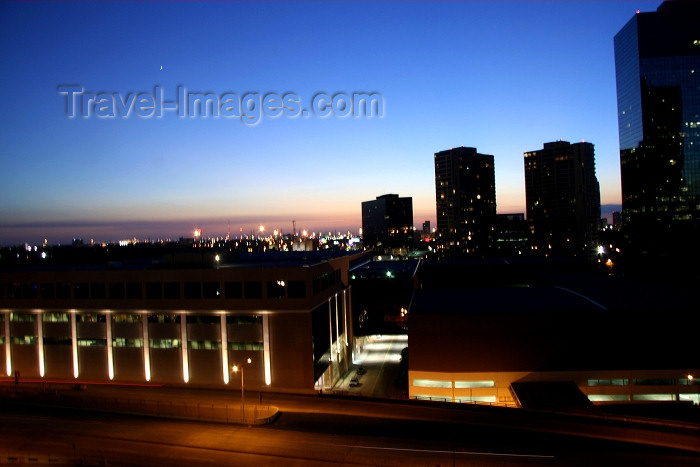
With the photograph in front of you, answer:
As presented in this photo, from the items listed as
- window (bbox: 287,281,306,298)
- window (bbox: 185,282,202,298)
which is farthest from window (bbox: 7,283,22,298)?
window (bbox: 287,281,306,298)

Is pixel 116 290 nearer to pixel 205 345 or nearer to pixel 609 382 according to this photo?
pixel 205 345

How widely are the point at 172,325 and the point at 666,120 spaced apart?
426 ft

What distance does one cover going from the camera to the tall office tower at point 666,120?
116 meters

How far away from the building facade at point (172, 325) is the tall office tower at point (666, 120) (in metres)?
110

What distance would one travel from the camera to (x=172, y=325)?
3678 centimetres

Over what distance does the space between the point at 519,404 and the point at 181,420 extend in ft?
71.1

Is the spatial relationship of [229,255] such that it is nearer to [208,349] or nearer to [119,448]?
[208,349]

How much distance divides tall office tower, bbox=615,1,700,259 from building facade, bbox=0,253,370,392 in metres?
110

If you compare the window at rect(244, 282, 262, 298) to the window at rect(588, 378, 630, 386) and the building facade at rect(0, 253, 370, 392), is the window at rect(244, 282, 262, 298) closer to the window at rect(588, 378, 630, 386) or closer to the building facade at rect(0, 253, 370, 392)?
the building facade at rect(0, 253, 370, 392)

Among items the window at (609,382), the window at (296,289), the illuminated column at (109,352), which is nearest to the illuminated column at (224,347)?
the window at (296,289)

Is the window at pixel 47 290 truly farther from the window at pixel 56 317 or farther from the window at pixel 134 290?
the window at pixel 134 290

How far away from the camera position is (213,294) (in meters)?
36.2

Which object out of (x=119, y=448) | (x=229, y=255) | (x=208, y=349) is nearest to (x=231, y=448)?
(x=119, y=448)

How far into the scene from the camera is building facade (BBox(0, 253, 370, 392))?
116 feet
